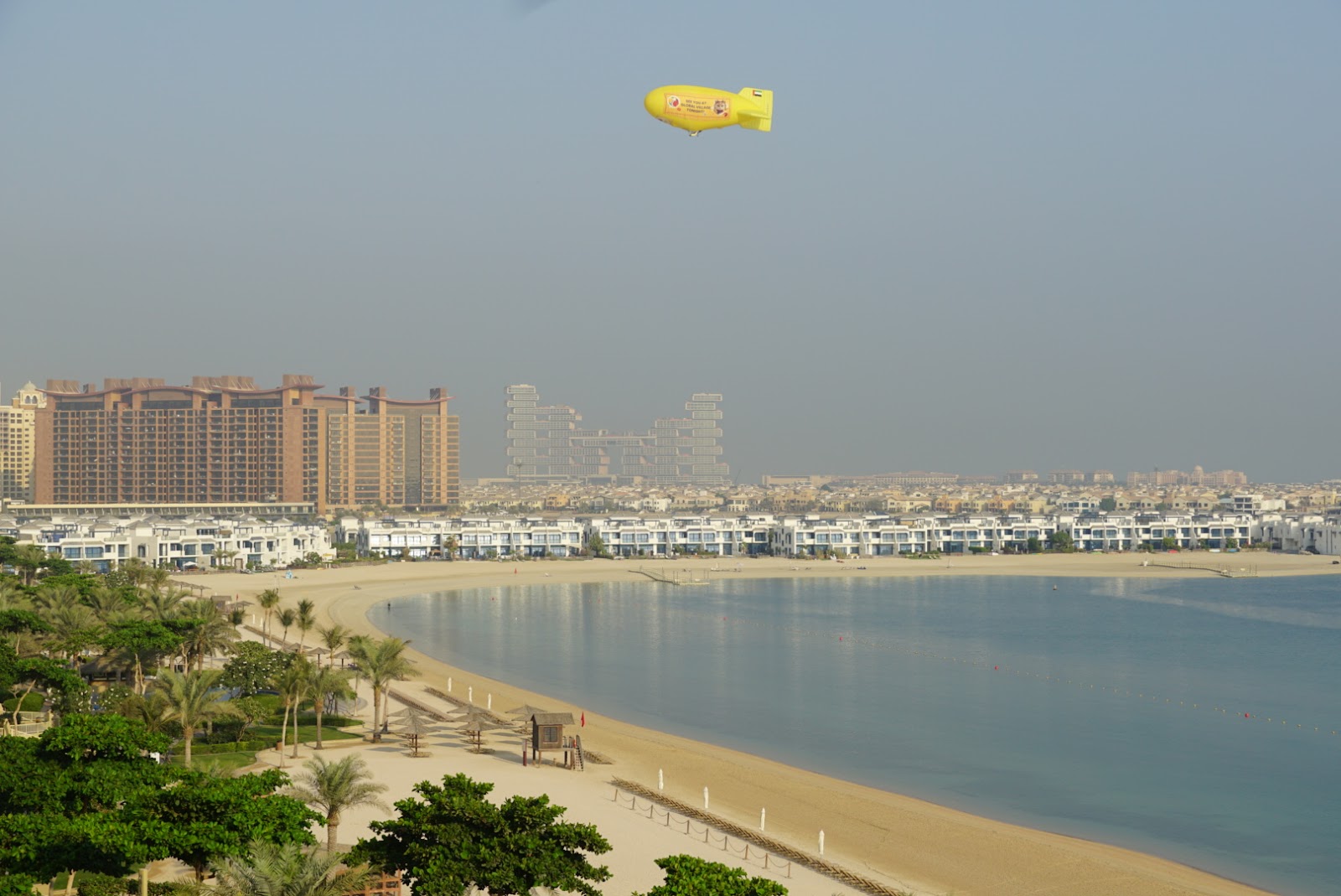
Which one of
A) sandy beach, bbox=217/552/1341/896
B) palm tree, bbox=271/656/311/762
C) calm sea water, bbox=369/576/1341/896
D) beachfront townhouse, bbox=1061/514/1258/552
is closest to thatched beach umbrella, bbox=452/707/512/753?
sandy beach, bbox=217/552/1341/896

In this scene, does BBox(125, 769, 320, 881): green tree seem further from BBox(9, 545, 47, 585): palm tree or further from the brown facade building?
the brown facade building

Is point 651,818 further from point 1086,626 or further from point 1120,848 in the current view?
point 1086,626

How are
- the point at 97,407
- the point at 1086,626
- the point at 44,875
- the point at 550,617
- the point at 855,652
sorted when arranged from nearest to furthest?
the point at 44,875 < the point at 855,652 < the point at 1086,626 < the point at 550,617 < the point at 97,407

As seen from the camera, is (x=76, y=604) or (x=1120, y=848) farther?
(x=76, y=604)

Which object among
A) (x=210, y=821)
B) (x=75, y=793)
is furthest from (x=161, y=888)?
(x=210, y=821)

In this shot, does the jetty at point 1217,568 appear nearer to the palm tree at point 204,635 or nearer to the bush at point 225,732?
the palm tree at point 204,635

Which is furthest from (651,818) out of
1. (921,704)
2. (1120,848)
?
(921,704)
